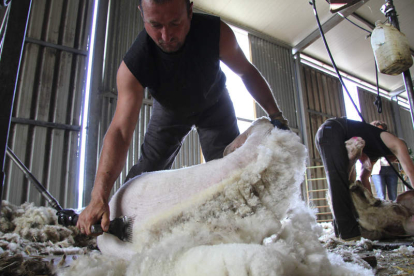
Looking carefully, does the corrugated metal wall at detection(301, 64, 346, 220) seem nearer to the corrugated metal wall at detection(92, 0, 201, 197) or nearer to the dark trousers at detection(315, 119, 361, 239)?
the corrugated metal wall at detection(92, 0, 201, 197)

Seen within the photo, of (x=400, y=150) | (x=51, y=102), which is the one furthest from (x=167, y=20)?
(x=51, y=102)

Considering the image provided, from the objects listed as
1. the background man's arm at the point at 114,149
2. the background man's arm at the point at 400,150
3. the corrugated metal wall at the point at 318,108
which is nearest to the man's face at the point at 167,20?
the background man's arm at the point at 114,149

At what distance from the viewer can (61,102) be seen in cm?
392

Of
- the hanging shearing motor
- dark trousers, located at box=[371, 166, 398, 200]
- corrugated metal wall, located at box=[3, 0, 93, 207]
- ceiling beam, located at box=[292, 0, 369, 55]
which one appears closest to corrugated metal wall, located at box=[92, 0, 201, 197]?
corrugated metal wall, located at box=[3, 0, 93, 207]

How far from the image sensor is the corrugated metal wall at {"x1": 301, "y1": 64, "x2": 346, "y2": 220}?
6.85m

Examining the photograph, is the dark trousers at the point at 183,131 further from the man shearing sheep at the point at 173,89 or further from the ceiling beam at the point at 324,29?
the ceiling beam at the point at 324,29

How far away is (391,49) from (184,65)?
1626 mm

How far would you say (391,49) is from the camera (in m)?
2.00

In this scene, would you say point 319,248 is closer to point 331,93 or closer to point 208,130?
point 208,130

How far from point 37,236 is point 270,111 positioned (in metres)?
2.05

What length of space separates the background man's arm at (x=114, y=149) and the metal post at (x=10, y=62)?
270 mm

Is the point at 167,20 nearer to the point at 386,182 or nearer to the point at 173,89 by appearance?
the point at 173,89

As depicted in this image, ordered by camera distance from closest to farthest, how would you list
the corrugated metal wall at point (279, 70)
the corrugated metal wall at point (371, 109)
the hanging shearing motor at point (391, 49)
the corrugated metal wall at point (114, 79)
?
1. the hanging shearing motor at point (391, 49)
2. the corrugated metal wall at point (114, 79)
3. the corrugated metal wall at point (279, 70)
4. the corrugated metal wall at point (371, 109)

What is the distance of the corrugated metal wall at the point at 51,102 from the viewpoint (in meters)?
3.53
